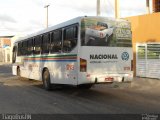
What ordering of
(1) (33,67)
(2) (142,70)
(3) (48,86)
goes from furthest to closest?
(2) (142,70)
(1) (33,67)
(3) (48,86)

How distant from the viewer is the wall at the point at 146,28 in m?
21.6

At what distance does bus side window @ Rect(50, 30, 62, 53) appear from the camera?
14.8 metres

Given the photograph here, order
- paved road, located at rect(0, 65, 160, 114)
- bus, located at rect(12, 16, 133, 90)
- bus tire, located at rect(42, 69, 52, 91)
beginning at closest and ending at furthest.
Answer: paved road, located at rect(0, 65, 160, 114), bus, located at rect(12, 16, 133, 90), bus tire, located at rect(42, 69, 52, 91)

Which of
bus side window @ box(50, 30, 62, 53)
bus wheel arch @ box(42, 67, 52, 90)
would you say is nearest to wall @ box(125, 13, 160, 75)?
bus wheel arch @ box(42, 67, 52, 90)

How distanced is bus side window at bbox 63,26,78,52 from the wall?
8.98m

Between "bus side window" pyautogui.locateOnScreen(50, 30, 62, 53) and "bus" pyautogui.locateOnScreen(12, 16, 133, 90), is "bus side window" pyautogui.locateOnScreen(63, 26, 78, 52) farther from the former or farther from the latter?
"bus side window" pyautogui.locateOnScreen(50, 30, 62, 53)

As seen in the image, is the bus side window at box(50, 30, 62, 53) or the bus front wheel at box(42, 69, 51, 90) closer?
the bus side window at box(50, 30, 62, 53)

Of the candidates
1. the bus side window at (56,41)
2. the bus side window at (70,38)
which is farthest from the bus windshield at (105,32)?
the bus side window at (56,41)

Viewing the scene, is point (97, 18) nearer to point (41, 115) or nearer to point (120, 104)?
point (120, 104)

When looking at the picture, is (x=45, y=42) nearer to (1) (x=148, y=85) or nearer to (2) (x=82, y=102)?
(2) (x=82, y=102)

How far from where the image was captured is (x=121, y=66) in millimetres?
13719

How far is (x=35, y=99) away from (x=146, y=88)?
6.26 m

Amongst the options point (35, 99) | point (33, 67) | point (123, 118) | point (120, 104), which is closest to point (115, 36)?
point (120, 104)

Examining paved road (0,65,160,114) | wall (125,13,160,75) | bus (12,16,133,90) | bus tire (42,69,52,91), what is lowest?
paved road (0,65,160,114)
